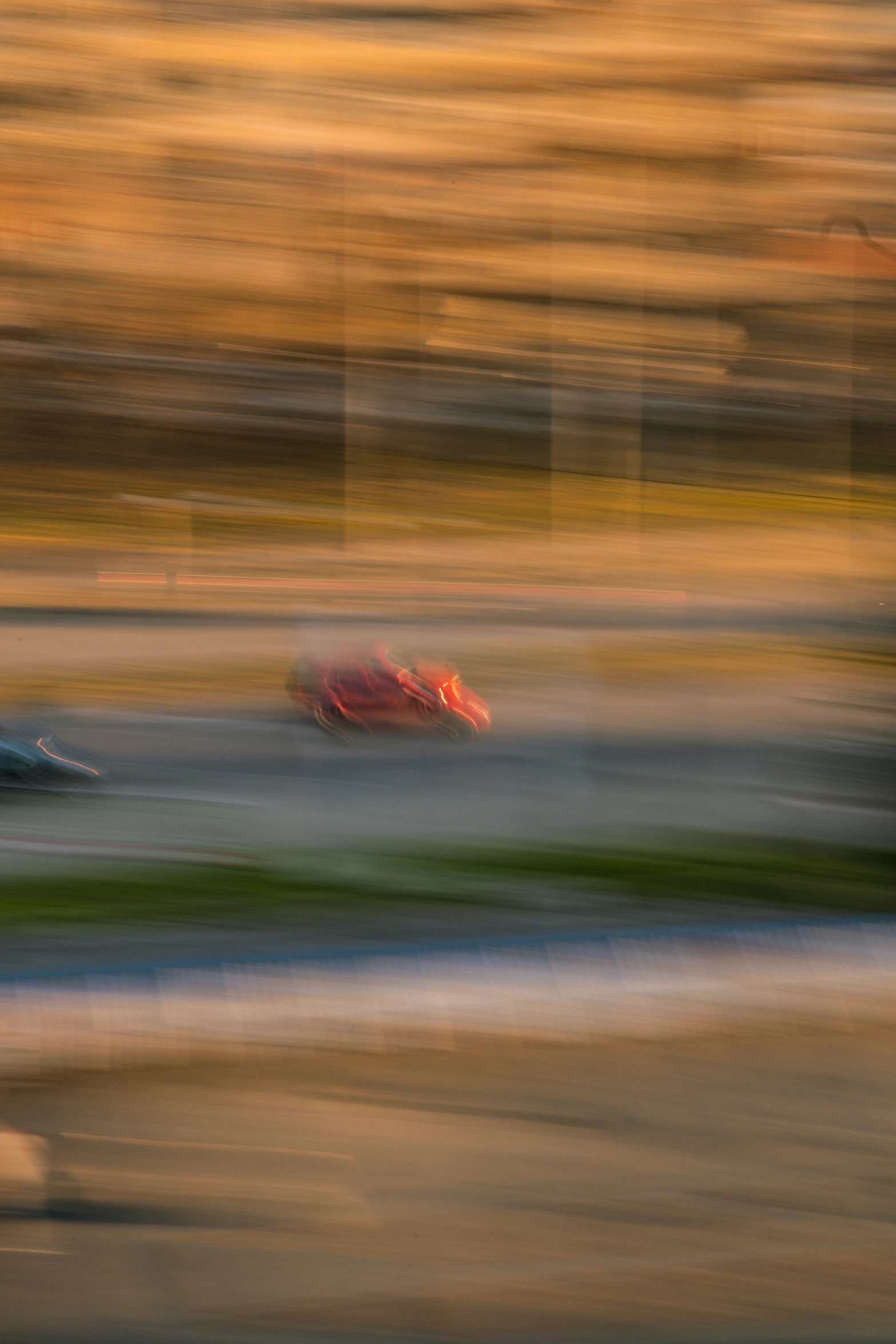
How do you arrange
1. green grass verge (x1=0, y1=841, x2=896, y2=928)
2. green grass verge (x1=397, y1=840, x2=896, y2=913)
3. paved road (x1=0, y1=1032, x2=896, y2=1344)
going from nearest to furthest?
paved road (x1=0, y1=1032, x2=896, y2=1344) < green grass verge (x1=0, y1=841, x2=896, y2=928) < green grass verge (x1=397, y1=840, x2=896, y2=913)

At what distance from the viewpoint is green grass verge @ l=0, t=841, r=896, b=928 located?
1.94 meters

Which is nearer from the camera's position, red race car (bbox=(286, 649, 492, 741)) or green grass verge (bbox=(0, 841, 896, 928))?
green grass verge (bbox=(0, 841, 896, 928))

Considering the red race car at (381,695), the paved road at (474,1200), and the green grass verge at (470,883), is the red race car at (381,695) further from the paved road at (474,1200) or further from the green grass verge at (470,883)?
the paved road at (474,1200)

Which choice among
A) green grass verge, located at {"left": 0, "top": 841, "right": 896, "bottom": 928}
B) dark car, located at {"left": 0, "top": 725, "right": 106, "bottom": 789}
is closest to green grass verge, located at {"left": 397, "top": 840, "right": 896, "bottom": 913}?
green grass verge, located at {"left": 0, "top": 841, "right": 896, "bottom": 928}

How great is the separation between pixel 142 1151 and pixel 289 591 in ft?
3.59

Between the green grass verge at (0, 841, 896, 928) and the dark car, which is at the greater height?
the dark car

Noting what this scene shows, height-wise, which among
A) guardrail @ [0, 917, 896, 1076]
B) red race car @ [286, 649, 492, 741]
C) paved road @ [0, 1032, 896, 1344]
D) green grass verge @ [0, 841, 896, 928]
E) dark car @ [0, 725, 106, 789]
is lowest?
paved road @ [0, 1032, 896, 1344]

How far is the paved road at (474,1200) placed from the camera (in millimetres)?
1594

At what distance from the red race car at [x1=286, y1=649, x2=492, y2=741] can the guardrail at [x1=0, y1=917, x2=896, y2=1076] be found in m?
0.47

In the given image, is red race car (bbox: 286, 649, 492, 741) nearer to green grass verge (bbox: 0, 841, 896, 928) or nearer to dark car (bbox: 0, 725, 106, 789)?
green grass verge (bbox: 0, 841, 896, 928)

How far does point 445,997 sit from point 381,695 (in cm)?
63

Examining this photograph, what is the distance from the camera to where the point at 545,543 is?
243 centimetres

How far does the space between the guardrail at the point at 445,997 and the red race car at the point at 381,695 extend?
47cm

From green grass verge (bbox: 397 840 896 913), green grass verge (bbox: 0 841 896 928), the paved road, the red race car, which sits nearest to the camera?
the paved road
